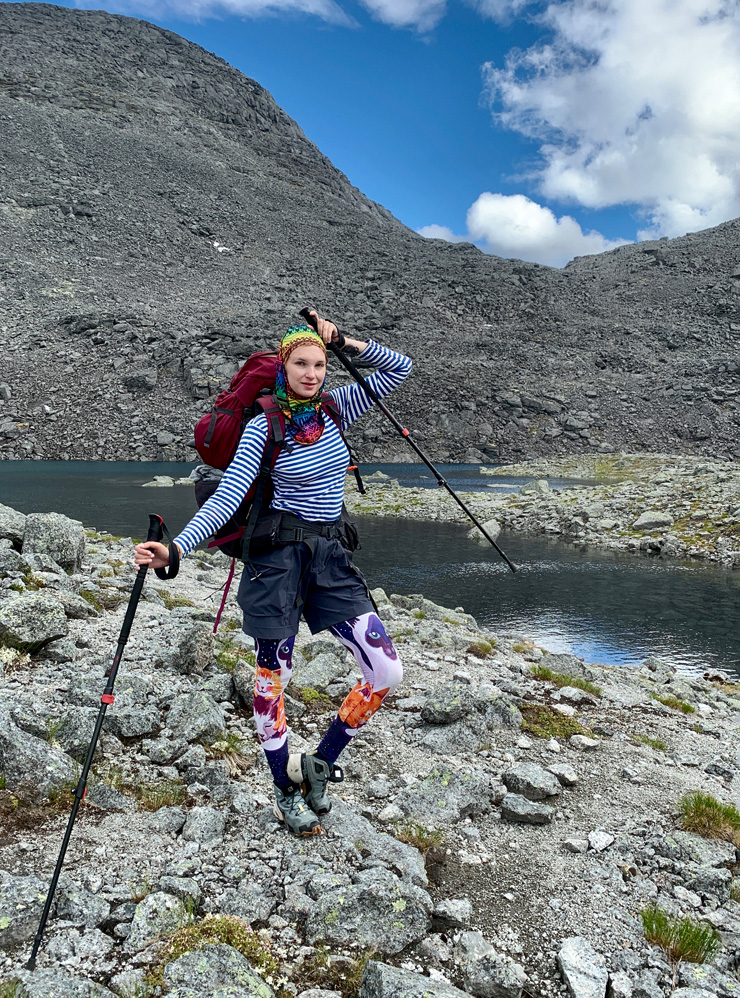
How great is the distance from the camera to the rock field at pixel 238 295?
87.8 meters

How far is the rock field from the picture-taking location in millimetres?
87750

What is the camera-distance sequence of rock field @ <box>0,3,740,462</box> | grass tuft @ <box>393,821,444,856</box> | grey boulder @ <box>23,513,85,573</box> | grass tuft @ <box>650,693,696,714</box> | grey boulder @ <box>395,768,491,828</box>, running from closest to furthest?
grass tuft @ <box>393,821,444,856</box>
grey boulder @ <box>395,768,491,828</box>
grass tuft @ <box>650,693,696,714</box>
grey boulder @ <box>23,513,85,573</box>
rock field @ <box>0,3,740,462</box>

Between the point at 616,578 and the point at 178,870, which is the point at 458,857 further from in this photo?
the point at 616,578

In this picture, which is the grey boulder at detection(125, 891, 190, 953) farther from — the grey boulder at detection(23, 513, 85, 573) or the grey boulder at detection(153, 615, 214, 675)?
the grey boulder at detection(23, 513, 85, 573)

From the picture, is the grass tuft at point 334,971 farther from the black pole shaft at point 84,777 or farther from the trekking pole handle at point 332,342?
the trekking pole handle at point 332,342

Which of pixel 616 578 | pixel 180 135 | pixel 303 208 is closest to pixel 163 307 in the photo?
pixel 303 208

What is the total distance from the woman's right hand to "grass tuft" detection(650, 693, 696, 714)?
862 centimetres

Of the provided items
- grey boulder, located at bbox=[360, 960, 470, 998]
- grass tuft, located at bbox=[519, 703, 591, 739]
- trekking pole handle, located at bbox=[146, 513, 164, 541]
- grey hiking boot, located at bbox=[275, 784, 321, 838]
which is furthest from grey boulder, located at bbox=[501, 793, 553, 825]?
trekking pole handle, located at bbox=[146, 513, 164, 541]

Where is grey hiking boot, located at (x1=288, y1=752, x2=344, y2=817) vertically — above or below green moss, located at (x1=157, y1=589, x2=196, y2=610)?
above

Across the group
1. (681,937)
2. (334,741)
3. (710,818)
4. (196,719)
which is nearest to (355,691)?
(334,741)

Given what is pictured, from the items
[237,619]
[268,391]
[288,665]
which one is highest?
[268,391]

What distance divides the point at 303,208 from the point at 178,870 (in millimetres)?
177836

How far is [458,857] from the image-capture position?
4668mm

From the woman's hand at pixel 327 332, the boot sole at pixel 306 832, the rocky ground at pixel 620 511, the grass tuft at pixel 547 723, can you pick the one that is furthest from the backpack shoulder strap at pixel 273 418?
the rocky ground at pixel 620 511
